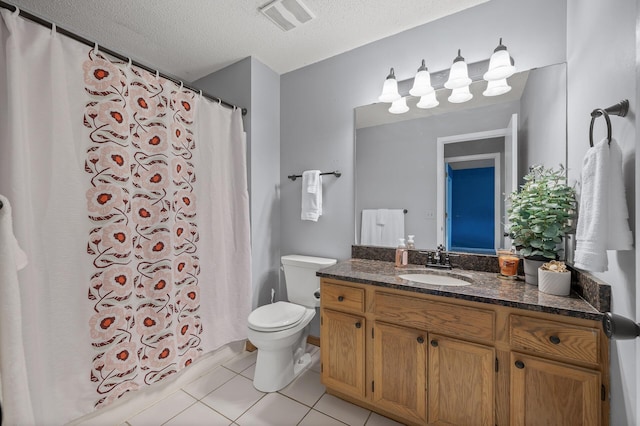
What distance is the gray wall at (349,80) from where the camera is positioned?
1529 millimetres

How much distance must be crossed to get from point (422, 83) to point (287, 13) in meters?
1.01

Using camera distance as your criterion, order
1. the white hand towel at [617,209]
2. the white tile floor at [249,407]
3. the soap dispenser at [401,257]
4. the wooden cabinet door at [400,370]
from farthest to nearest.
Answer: the soap dispenser at [401,257] → the white tile floor at [249,407] → the wooden cabinet door at [400,370] → the white hand towel at [617,209]

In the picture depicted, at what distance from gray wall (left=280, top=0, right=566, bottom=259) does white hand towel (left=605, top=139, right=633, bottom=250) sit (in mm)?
952

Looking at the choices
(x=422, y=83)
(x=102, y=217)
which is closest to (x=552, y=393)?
(x=422, y=83)

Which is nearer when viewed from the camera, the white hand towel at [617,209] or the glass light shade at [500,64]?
the white hand towel at [617,209]

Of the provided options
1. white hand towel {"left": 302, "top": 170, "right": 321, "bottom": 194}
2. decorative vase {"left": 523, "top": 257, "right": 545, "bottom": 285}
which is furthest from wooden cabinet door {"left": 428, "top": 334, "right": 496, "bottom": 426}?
white hand towel {"left": 302, "top": 170, "right": 321, "bottom": 194}

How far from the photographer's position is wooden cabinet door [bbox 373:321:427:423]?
1.31 m

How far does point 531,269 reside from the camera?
1.35 meters

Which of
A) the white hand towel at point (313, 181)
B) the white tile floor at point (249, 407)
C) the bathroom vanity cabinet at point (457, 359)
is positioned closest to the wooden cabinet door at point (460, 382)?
the bathroom vanity cabinet at point (457, 359)

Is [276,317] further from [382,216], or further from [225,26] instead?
[225,26]

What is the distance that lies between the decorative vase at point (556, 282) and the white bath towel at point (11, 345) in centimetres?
213

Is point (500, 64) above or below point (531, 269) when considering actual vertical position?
above

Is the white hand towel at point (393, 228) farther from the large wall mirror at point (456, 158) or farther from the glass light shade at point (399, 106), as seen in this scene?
the glass light shade at point (399, 106)

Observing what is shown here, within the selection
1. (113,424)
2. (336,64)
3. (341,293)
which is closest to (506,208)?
(341,293)
